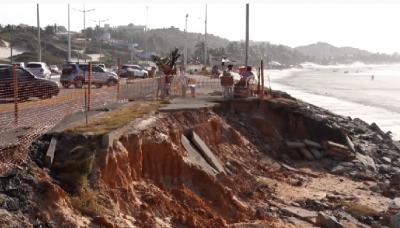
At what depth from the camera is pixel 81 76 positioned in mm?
32188

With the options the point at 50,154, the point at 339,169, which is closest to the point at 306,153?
the point at 339,169

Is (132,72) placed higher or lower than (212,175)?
higher

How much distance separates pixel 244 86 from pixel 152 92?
13.4ft

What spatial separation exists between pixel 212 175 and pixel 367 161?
857 cm

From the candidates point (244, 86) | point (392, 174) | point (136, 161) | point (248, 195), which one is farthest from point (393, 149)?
point (136, 161)

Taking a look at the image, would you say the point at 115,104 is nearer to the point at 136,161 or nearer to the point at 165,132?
the point at 165,132

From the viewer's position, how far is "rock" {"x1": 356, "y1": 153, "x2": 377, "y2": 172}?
2000cm

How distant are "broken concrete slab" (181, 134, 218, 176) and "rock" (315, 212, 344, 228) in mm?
2733

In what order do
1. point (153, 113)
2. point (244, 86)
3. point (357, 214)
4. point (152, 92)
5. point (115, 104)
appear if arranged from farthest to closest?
1. point (152, 92)
2. point (244, 86)
3. point (115, 104)
4. point (153, 113)
5. point (357, 214)

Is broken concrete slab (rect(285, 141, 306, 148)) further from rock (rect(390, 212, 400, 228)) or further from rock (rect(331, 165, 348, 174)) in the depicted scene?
rock (rect(390, 212, 400, 228))

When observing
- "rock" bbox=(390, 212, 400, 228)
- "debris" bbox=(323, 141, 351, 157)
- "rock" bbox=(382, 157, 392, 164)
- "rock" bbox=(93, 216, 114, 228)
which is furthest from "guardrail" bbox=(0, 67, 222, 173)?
"rock" bbox=(382, 157, 392, 164)

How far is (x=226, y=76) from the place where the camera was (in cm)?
2361

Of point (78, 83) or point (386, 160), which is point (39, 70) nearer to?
point (78, 83)

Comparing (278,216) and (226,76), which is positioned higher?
(226,76)
